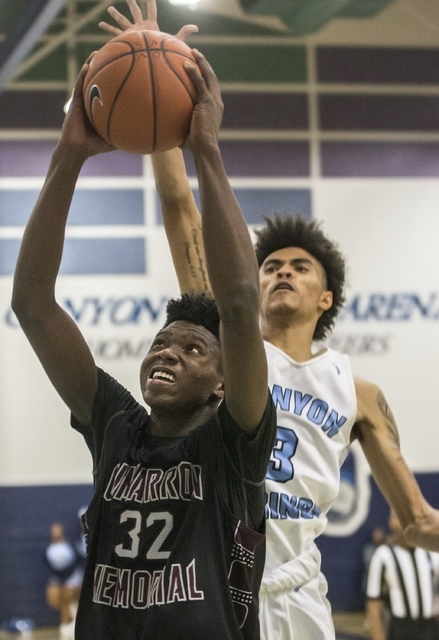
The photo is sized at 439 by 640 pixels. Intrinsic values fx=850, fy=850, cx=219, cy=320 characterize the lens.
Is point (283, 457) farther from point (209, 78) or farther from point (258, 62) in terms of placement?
point (258, 62)

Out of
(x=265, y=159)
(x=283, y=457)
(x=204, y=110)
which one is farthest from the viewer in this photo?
(x=265, y=159)

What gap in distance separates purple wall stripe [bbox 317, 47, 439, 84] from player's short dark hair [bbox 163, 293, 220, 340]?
7.70 m

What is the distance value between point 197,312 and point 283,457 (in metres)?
0.99

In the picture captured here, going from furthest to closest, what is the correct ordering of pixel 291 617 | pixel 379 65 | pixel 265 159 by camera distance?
pixel 379 65
pixel 265 159
pixel 291 617

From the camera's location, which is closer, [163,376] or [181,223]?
[163,376]

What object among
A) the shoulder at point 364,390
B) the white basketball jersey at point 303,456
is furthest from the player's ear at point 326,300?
the shoulder at point 364,390

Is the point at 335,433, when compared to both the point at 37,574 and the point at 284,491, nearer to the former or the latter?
the point at 284,491

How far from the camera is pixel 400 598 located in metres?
7.14

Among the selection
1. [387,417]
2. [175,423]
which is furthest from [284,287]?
[175,423]

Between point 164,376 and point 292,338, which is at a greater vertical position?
point 292,338

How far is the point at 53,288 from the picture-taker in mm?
2242

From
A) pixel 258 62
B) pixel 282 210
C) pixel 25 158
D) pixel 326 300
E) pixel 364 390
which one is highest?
pixel 258 62

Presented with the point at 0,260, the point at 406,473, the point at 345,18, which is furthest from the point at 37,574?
the point at 345,18

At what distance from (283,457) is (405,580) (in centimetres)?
460
